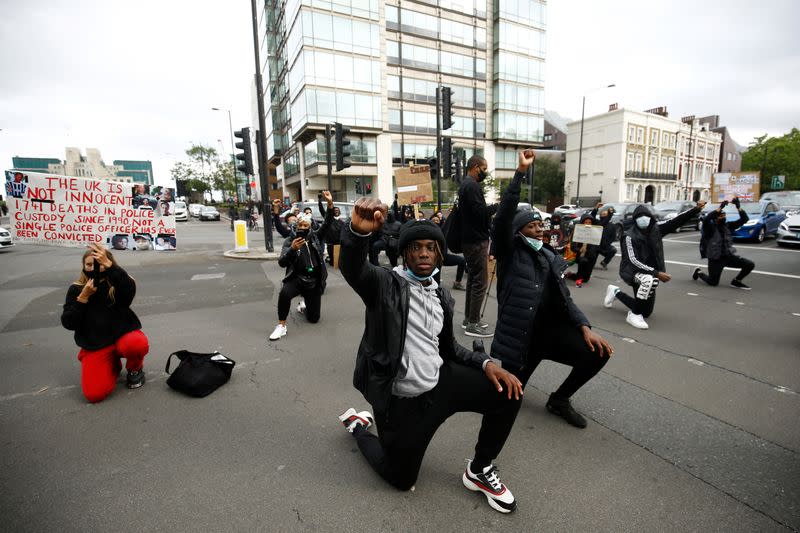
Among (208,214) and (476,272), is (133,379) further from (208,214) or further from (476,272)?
(208,214)

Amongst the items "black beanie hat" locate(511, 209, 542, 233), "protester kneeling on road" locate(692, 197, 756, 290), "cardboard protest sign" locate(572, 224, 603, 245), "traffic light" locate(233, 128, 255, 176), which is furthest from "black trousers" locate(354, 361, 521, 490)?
"traffic light" locate(233, 128, 255, 176)

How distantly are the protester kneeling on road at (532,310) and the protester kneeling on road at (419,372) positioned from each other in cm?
71

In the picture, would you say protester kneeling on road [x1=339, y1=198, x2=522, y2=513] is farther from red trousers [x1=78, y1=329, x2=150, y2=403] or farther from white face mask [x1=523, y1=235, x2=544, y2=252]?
red trousers [x1=78, y1=329, x2=150, y2=403]

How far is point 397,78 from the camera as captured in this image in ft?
119

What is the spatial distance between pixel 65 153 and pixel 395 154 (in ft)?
254

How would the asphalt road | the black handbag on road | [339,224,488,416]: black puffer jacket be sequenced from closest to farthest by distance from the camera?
1. [339,224,488,416]: black puffer jacket
2. the asphalt road
3. the black handbag on road

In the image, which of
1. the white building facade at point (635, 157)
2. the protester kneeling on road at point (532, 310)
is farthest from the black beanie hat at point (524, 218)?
the white building facade at point (635, 157)

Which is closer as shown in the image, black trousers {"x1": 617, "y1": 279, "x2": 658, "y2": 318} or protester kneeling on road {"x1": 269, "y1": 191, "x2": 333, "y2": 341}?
protester kneeling on road {"x1": 269, "y1": 191, "x2": 333, "y2": 341}

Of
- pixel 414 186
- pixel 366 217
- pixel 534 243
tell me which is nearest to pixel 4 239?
pixel 414 186

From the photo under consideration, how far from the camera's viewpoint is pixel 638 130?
156ft

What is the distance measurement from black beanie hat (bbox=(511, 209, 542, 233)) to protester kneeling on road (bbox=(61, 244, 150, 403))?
352cm

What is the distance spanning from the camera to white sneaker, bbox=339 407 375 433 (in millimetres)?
2910

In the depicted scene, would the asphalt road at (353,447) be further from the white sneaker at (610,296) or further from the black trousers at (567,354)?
the white sneaker at (610,296)

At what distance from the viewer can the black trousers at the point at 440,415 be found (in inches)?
85.4
